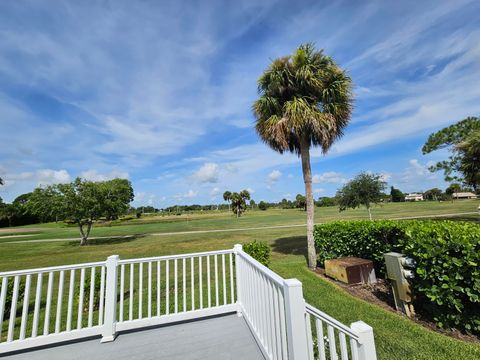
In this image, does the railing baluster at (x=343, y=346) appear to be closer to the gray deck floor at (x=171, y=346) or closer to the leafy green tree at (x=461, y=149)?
the gray deck floor at (x=171, y=346)

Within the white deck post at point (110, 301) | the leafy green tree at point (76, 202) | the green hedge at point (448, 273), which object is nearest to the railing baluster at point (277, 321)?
the white deck post at point (110, 301)

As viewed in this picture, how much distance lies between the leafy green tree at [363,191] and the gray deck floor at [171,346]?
505 inches

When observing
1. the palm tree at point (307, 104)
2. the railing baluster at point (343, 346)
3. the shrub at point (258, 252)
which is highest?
the palm tree at point (307, 104)

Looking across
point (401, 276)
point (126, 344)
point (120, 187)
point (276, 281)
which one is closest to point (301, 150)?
point (401, 276)

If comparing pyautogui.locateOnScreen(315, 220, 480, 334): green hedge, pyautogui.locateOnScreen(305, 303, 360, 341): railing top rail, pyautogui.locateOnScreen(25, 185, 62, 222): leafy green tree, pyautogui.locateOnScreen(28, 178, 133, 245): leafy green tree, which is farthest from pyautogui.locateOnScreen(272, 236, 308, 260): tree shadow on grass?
pyautogui.locateOnScreen(25, 185, 62, 222): leafy green tree

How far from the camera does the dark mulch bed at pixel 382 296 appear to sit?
10.8ft

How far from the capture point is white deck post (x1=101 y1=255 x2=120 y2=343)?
10.5 feet

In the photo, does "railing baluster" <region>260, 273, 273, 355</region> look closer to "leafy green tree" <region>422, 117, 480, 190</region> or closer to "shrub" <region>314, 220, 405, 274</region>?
"shrub" <region>314, 220, 405, 274</region>

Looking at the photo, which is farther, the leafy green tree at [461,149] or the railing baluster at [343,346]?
the leafy green tree at [461,149]

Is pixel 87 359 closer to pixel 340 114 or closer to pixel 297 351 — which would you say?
pixel 297 351

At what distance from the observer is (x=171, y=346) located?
2979mm

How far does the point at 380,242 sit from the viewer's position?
216 inches

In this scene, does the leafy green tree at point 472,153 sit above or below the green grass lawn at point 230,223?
above

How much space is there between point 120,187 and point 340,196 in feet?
60.3
